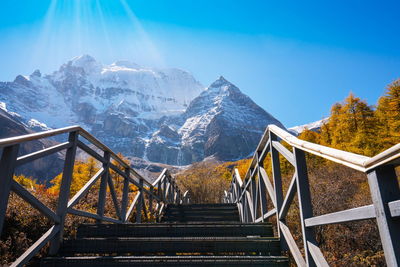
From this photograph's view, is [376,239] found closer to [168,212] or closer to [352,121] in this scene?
[168,212]

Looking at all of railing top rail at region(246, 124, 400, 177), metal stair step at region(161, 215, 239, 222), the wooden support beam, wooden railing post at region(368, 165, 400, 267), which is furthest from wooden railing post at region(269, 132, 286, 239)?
metal stair step at region(161, 215, 239, 222)

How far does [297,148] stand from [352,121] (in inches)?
994

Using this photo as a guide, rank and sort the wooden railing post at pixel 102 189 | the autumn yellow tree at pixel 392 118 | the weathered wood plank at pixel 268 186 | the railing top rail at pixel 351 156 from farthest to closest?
the autumn yellow tree at pixel 392 118 → the wooden railing post at pixel 102 189 → the weathered wood plank at pixel 268 186 → the railing top rail at pixel 351 156

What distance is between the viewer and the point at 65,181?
312 centimetres

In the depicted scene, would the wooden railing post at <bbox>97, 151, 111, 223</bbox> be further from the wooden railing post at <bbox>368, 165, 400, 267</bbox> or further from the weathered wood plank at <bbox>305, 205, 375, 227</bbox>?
the wooden railing post at <bbox>368, 165, 400, 267</bbox>

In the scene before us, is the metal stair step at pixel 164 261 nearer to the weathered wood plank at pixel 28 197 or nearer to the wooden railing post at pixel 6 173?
the weathered wood plank at pixel 28 197

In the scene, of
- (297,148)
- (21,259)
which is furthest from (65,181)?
(297,148)

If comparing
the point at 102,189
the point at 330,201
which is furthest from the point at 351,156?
the point at 330,201

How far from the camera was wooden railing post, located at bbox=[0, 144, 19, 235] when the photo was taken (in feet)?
6.75

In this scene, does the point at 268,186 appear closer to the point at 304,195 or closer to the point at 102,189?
the point at 304,195

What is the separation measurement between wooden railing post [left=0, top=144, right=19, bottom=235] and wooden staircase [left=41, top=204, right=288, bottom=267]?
2.48 ft

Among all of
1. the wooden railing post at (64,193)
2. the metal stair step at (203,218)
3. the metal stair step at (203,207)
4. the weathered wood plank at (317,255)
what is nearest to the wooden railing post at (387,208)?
the weathered wood plank at (317,255)

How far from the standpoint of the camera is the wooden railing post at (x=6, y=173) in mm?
2057

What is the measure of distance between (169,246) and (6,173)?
171cm
